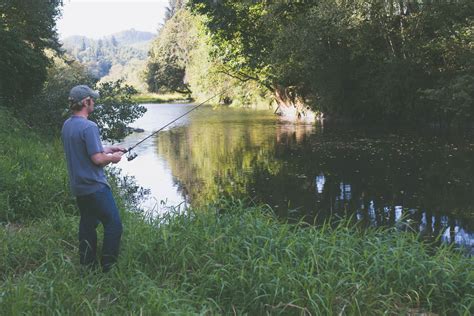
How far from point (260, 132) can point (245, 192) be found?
13298 mm

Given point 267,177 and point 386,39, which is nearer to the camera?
point 267,177

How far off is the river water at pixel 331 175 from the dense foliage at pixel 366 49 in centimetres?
163

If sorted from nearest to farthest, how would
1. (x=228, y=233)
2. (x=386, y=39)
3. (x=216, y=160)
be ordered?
(x=228, y=233) < (x=216, y=160) < (x=386, y=39)

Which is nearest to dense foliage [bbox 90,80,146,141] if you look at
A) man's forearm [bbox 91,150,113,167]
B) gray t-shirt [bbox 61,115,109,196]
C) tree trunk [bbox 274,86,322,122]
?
gray t-shirt [bbox 61,115,109,196]

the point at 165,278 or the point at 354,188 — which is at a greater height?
the point at 165,278

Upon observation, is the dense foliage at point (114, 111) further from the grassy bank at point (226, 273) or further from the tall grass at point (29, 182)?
the grassy bank at point (226, 273)

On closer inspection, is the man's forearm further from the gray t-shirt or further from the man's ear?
the man's ear

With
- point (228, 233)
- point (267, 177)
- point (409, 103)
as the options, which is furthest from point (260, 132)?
point (228, 233)

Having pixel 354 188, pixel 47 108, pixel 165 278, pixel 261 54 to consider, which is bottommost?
pixel 354 188

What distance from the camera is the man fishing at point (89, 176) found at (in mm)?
4254

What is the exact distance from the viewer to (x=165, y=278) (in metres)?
4.43

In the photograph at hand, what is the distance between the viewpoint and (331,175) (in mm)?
13242

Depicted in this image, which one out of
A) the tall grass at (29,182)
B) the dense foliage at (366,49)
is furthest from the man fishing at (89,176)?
the dense foliage at (366,49)

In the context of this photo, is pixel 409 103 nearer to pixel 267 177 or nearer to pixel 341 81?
pixel 341 81
